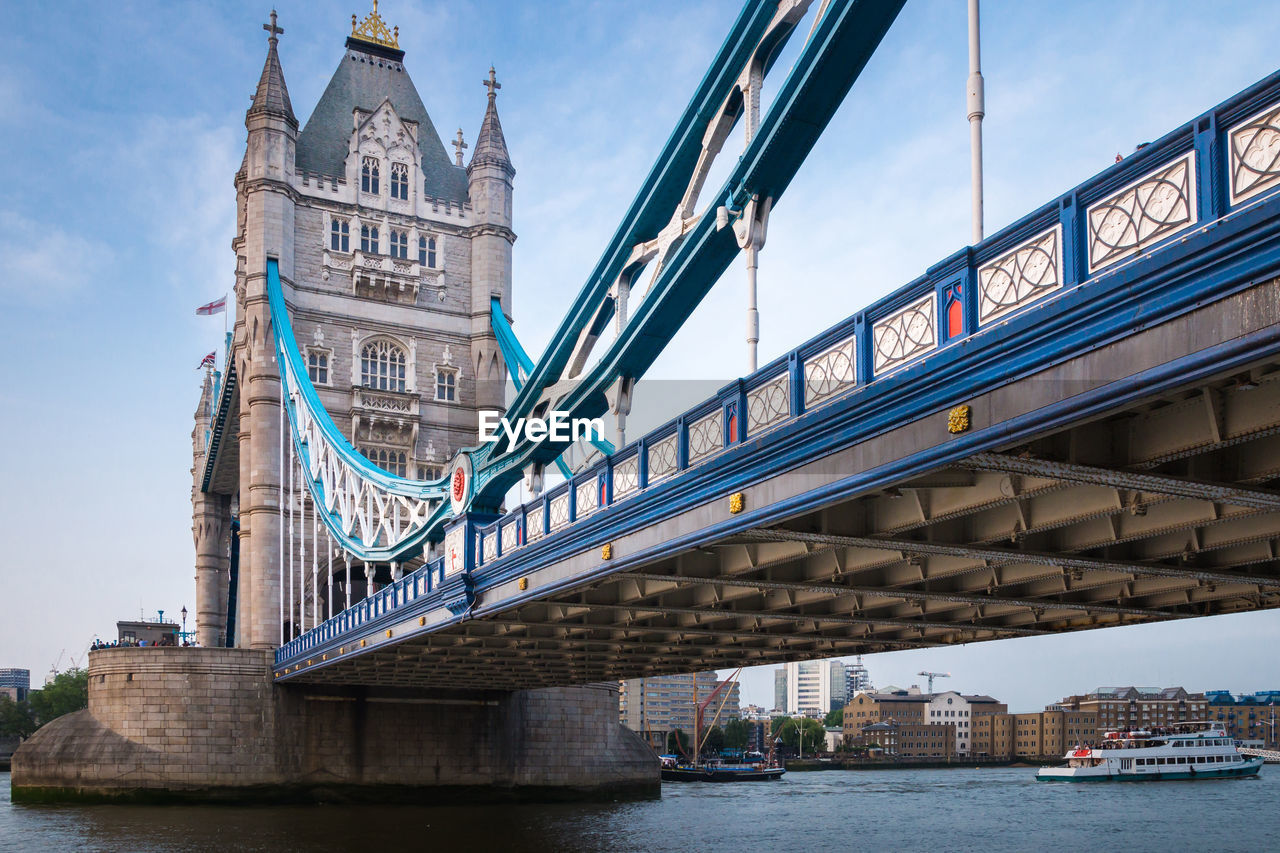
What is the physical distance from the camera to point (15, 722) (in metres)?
117

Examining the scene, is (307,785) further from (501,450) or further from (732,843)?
(501,450)

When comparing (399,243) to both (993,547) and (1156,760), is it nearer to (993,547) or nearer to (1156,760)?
(993,547)

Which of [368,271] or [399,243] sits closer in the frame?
[368,271]

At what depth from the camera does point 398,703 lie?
146 feet

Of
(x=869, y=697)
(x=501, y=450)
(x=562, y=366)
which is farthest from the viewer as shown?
(x=869, y=697)

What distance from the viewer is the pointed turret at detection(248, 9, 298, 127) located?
50031 millimetres

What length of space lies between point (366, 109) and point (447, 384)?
1145cm

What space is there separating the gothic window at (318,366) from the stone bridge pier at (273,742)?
35.7 ft

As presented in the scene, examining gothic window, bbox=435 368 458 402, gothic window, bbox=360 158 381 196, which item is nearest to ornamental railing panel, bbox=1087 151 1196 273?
gothic window, bbox=435 368 458 402

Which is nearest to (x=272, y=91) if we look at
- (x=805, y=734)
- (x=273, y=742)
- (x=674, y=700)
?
(x=273, y=742)

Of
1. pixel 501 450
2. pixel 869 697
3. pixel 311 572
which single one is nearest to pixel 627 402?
pixel 501 450

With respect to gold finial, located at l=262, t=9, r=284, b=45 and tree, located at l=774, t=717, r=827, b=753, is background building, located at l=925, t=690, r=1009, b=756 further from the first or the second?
gold finial, located at l=262, t=9, r=284, b=45

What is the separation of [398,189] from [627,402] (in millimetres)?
34684

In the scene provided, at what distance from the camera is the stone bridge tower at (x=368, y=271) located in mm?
49156
